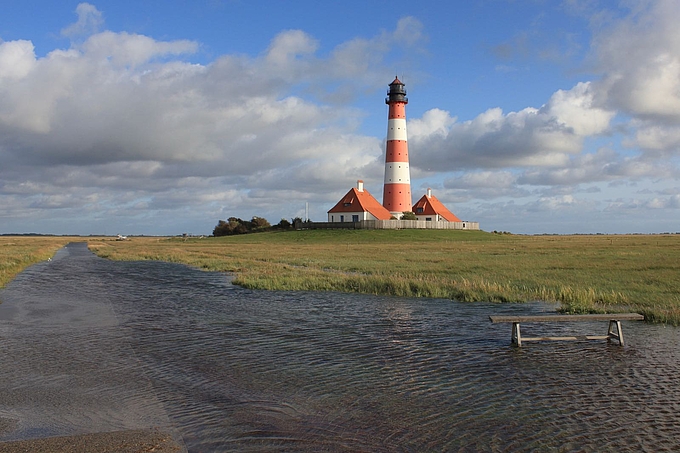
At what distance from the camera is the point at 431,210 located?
92812mm

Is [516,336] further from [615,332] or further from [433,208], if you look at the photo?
[433,208]

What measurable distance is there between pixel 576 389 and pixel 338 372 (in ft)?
14.1

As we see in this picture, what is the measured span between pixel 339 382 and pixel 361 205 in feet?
249

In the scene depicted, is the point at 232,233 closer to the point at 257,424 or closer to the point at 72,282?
the point at 72,282

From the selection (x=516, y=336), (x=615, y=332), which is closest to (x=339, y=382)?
(x=516, y=336)

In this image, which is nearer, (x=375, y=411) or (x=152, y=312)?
(x=375, y=411)

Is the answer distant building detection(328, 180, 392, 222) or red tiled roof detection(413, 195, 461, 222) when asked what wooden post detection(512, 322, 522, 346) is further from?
red tiled roof detection(413, 195, 461, 222)

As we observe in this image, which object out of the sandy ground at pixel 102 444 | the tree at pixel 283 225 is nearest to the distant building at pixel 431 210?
the tree at pixel 283 225

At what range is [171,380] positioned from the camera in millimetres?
10320

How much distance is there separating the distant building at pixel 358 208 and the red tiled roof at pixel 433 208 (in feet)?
26.3

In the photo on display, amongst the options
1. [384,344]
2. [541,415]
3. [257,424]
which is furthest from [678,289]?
[257,424]

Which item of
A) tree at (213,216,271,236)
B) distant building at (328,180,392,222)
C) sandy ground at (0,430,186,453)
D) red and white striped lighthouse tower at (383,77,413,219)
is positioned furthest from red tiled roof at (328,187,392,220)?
sandy ground at (0,430,186,453)

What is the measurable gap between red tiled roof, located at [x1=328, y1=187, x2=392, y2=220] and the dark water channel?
66.9 meters

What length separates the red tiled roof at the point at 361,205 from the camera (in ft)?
279
